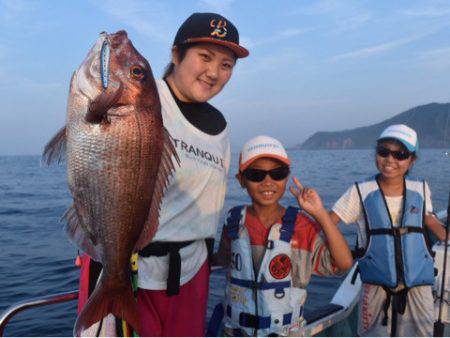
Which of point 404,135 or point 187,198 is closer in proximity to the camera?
point 187,198

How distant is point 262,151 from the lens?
3.08 metres

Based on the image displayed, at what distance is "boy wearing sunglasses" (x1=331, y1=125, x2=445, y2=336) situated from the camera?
3932 millimetres

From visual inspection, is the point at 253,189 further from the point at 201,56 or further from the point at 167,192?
the point at 201,56

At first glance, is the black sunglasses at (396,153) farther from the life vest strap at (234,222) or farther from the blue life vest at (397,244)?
the life vest strap at (234,222)

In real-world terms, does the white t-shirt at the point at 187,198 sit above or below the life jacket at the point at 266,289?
above

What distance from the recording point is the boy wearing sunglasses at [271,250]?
2.83 m

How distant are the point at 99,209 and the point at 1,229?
14.3 meters

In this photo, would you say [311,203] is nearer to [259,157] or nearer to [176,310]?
[259,157]

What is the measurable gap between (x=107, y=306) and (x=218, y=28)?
184 centimetres

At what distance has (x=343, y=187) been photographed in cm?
2388

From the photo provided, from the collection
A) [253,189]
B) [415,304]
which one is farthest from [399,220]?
[253,189]

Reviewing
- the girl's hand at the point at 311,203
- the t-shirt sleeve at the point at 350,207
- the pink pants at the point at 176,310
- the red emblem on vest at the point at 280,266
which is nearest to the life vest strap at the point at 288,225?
the red emblem on vest at the point at 280,266

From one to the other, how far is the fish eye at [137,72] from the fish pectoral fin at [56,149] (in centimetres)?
44

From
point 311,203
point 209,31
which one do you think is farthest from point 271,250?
point 209,31
